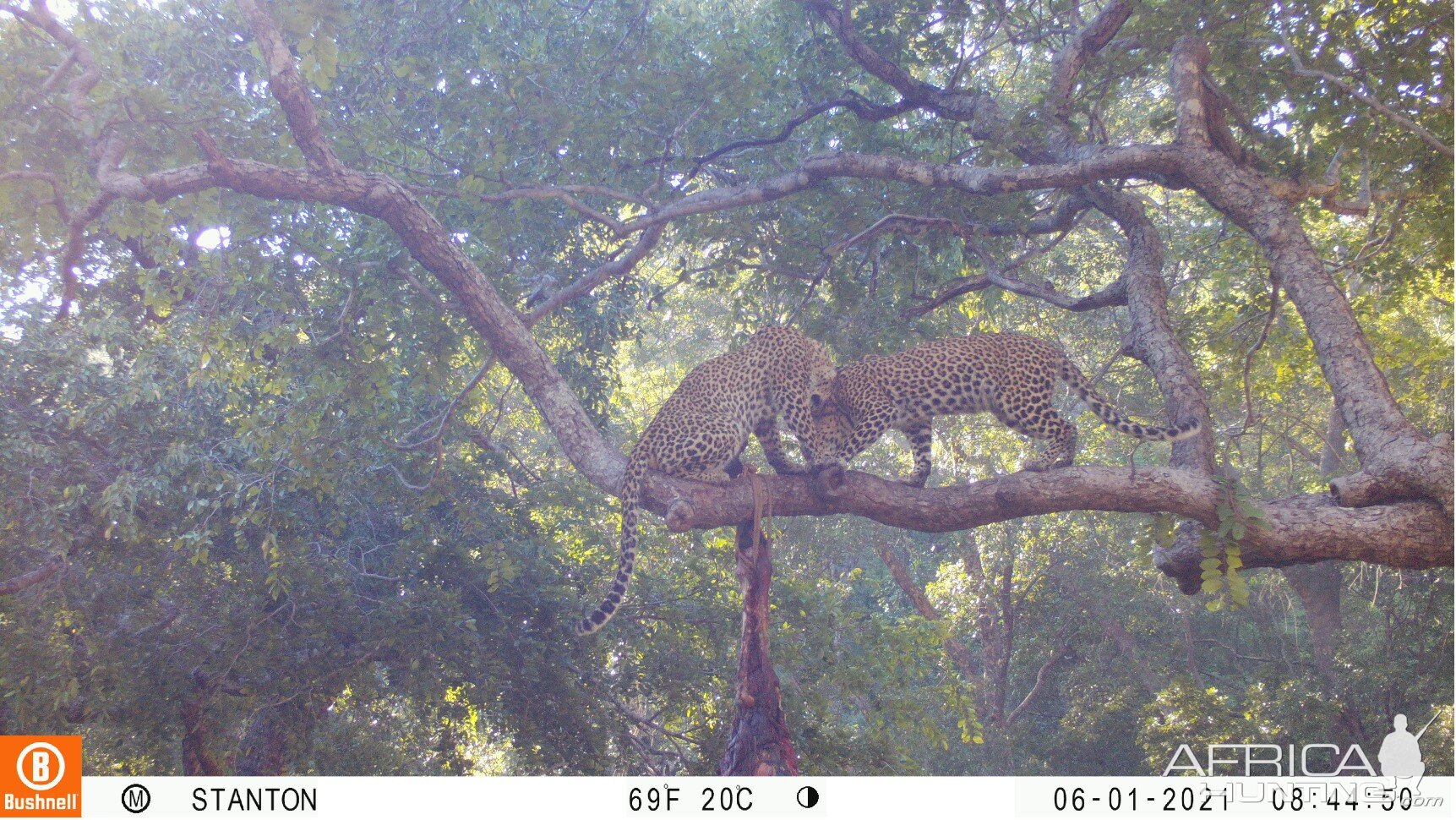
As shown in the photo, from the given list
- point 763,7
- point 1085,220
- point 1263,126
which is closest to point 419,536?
point 763,7

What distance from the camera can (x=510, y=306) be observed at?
892 centimetres

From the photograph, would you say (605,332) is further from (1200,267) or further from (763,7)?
(1200,267)

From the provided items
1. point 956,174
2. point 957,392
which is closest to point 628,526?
point 957,392

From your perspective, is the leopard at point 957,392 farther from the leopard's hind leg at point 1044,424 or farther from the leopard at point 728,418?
the leopard at point 728,418

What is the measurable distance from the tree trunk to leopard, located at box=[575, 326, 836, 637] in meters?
0.94

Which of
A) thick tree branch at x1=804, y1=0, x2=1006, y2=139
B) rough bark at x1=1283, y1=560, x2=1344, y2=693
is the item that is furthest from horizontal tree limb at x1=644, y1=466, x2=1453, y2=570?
rough bark at x1=1283, y1=560, x2=1344, y2=693

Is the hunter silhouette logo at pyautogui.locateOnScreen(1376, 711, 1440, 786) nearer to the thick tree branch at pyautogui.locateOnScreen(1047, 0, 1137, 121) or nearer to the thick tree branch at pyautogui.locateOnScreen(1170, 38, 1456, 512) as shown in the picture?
the thick tree branch at pyautogui.locateOnScreen(1170, 38, 1456, 512)

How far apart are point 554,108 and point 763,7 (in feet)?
13.1

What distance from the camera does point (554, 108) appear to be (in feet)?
27.1

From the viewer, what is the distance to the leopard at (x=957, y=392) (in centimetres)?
704

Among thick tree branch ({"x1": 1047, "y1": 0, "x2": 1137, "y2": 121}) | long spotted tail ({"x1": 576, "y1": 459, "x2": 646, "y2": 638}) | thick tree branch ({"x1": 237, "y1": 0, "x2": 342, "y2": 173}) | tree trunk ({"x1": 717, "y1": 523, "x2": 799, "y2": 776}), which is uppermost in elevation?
thick tree branch ({"x1": 1047, "y1": 0, "x2": 1137, "y2": 121})

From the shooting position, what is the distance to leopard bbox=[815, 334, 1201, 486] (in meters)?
7.04
